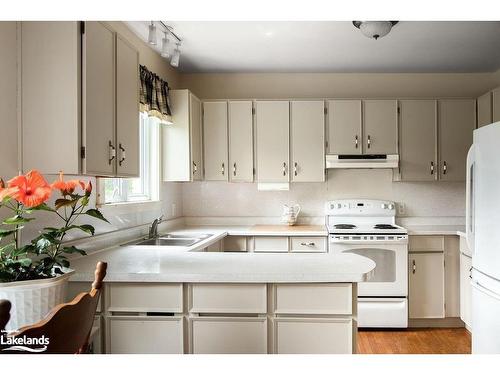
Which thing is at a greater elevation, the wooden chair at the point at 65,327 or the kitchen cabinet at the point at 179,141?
the kitchen cabinet at the point at 179,141

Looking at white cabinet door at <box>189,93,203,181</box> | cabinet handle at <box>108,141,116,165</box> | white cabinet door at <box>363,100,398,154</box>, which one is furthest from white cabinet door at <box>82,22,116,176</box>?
white cabinet door at <box>363,100,398,154</box>

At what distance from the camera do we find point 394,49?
3.75 metres

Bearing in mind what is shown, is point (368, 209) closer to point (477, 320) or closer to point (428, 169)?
point (428, 169)

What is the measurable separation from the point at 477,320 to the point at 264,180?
218 centimetres

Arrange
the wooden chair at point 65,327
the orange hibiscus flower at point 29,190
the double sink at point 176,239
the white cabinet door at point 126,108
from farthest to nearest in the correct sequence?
the double sink at point 176,239 < the white cabinet door at point 126,108 < the orange hibiscus flower at point 29,190 < the wooden chair at point 65,327

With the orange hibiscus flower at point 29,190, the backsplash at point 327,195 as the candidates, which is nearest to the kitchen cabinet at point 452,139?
the backsplash at point 327,195

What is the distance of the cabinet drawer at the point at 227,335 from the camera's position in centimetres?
193

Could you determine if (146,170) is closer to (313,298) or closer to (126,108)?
(126,108)

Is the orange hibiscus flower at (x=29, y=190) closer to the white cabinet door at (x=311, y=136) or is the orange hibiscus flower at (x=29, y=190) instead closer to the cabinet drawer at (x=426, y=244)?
the white cabinet door at (x=311, y=136)

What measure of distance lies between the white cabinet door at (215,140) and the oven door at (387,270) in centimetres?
138

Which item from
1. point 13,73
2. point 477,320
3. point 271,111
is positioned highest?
point 271,111

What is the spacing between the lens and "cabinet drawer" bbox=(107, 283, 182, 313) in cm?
196
